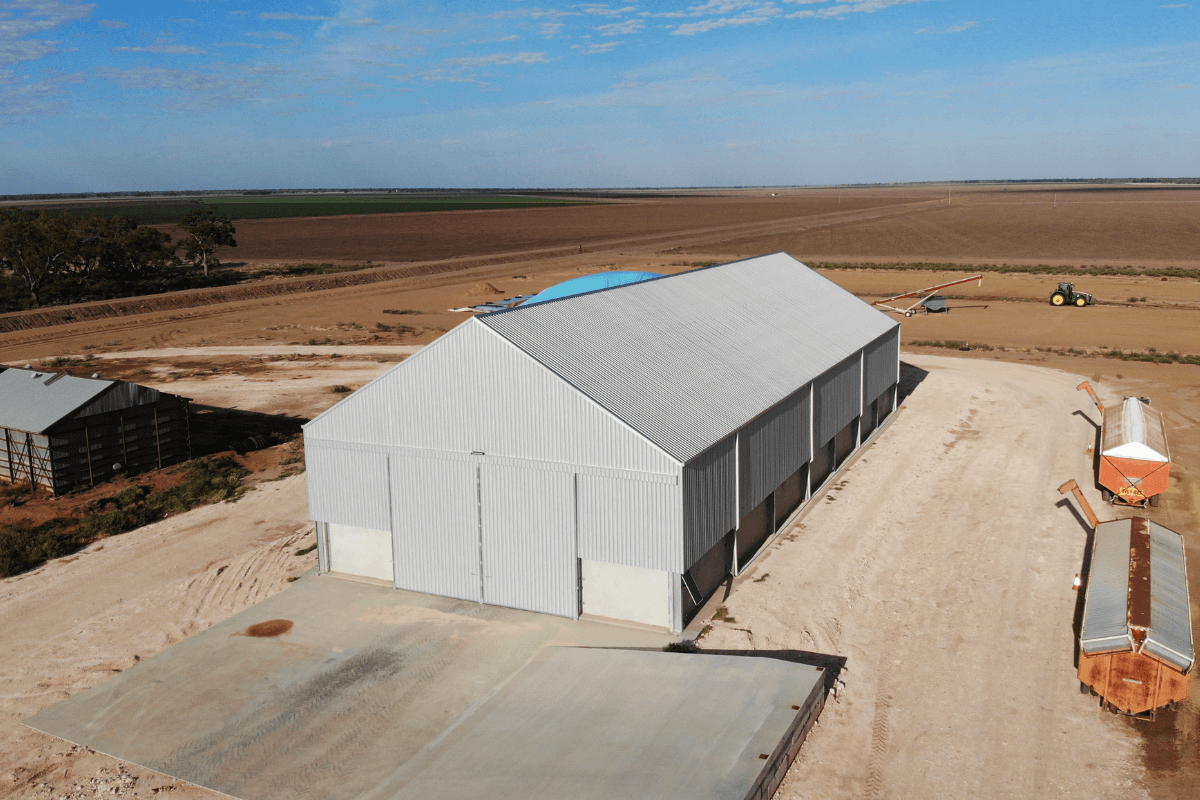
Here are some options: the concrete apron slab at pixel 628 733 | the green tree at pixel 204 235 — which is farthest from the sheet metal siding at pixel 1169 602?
the green tree at pixel 204 235

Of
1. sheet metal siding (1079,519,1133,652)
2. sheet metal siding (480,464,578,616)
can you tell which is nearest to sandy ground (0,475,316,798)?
sheet metal siding (480,464,578,616)

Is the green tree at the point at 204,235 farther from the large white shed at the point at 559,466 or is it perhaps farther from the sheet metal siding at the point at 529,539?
the sheet metal siding at the point at 529,539

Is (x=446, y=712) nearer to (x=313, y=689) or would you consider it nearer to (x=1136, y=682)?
(x=313, y=689)

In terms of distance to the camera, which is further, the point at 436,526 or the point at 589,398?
the point at 436,526

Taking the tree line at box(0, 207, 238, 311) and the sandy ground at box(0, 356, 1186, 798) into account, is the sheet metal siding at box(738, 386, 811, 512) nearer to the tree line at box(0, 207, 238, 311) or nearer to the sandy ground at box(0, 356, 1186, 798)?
the sandy ground at box(0, 356, 1186, 798)

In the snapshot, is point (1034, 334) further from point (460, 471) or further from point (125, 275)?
point (125, 275)

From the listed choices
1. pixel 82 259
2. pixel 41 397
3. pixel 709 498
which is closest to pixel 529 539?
pixel 709 498
